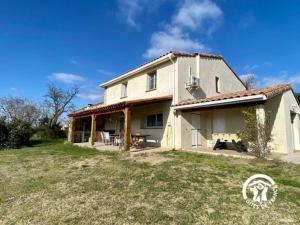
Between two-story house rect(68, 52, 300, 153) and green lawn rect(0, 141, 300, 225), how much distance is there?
435 centimetres

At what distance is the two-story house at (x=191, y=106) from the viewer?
12.5 m

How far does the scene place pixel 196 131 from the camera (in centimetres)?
1491

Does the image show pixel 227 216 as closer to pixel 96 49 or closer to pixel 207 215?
pixel 207 215

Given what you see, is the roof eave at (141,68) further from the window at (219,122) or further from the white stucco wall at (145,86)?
the window at (219,122)

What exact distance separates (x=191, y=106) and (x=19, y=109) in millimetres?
39235

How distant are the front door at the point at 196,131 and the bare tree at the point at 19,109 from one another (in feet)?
115

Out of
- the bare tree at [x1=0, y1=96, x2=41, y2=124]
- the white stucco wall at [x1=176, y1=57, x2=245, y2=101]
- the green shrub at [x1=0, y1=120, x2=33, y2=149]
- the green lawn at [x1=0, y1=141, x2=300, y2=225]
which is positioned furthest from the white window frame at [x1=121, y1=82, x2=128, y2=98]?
the bare tree at [x1=0, y1=96, x2=41, y2=124]

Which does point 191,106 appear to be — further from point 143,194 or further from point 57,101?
point 57,101

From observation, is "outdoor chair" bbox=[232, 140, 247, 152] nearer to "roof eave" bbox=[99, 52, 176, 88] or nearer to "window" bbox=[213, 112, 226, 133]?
"window" bbox=[213, 112, 226, 133]

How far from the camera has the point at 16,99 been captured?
40.9 meters

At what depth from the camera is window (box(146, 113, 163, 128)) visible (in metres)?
15.6

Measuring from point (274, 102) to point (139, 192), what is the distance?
36.7 ft

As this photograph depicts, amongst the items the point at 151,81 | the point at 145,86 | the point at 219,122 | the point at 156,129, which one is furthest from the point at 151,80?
the point at 219,122

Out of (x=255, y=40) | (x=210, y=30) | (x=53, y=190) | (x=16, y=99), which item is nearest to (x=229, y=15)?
(x=210, y=30)
